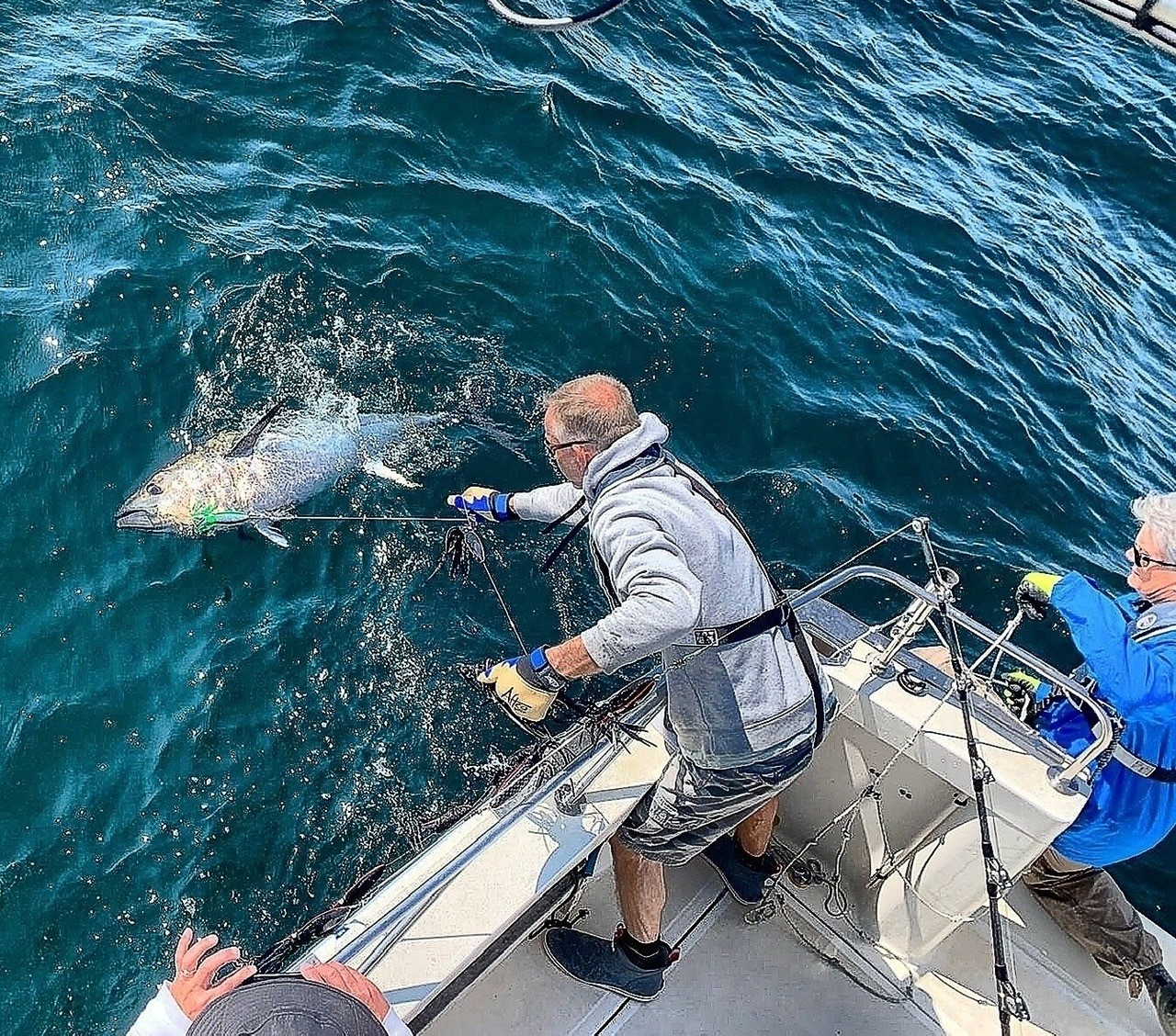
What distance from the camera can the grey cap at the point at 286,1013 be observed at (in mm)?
2547

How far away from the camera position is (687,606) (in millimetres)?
3633

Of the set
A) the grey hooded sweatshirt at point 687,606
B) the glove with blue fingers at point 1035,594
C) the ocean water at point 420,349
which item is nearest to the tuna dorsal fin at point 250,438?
the ocean water at point 420,349

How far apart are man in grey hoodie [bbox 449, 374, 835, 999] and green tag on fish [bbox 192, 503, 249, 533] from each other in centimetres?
362

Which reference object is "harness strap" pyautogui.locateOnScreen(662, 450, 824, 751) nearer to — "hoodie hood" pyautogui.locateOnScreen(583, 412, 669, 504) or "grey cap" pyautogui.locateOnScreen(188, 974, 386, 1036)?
"hoodie hood" pyautogui.locateOnScreen(583, 412, 669, 504)

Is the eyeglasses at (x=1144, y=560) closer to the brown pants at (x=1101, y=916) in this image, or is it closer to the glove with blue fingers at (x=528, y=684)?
the brown pants at (x=1101, y=916)

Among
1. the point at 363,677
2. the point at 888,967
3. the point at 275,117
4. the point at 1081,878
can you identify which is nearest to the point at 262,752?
the point at 363,677

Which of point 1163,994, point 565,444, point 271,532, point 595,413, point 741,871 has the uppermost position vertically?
point 595,413

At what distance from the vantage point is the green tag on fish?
693cm

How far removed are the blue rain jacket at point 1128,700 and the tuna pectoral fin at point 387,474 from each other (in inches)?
189

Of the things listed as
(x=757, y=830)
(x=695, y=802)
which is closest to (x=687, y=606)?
(x=695, y=802)

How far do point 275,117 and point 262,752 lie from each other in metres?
7.03

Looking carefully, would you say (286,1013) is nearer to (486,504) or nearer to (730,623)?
(730,623)

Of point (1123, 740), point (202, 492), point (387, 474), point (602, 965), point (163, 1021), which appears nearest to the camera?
point (163, 1021)

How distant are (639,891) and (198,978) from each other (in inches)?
91.0
